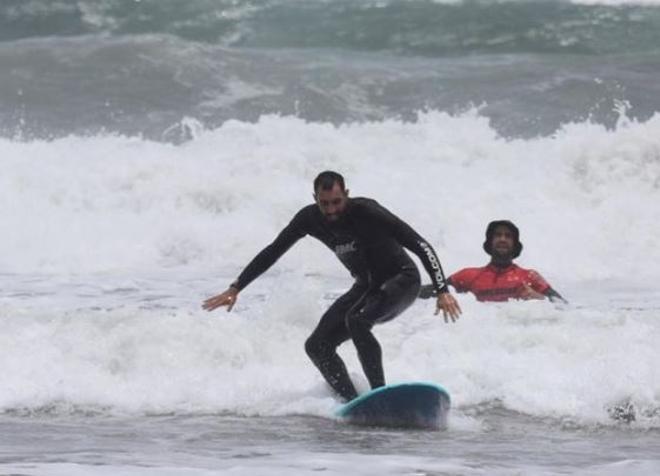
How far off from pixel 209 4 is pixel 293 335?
53.8 feet

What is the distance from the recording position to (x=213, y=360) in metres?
8.62

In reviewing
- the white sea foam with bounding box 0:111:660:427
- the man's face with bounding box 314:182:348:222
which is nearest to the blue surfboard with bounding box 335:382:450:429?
the white sea foam with bounding box 0:111:660:427

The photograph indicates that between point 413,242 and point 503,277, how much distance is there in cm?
232

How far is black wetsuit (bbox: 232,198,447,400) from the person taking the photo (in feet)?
23.6

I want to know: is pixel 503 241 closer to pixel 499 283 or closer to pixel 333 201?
pixel 499 283

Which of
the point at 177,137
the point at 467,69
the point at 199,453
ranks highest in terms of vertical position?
the point at 467,69

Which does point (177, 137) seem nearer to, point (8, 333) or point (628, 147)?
point (628, 147)

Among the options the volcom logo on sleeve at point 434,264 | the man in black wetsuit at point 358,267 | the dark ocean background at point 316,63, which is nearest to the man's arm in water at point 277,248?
the man in black wetsuit at point 358,267

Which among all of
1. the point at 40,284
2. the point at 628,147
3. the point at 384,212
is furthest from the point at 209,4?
the point at 384,212

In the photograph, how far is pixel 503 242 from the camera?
9.34 metres

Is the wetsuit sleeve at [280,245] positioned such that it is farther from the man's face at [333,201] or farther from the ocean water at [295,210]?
the ocean water at [295,210]

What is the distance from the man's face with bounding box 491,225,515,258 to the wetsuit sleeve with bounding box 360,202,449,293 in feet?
7.13

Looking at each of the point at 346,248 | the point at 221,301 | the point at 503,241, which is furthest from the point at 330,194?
the point at 503,241

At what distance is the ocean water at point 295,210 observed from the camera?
7141mm
